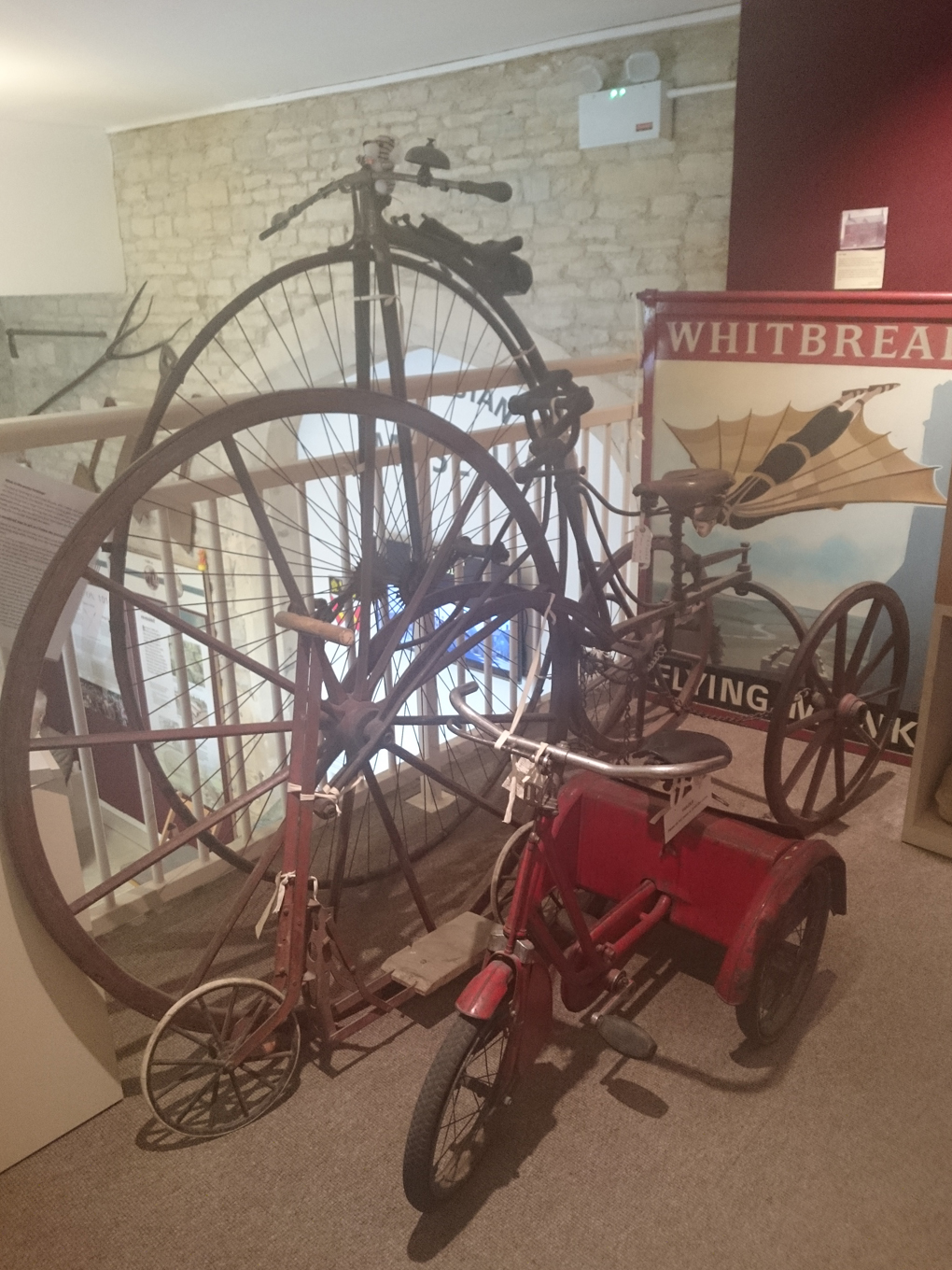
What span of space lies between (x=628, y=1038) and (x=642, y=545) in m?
1.15

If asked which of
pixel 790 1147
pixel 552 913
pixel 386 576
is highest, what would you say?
pixel 386 576

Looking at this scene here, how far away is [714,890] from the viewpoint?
68.5 inches

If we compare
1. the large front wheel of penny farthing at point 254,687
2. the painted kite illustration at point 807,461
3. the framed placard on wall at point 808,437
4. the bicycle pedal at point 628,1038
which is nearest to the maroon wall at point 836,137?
the framed placard on wall at point 808,437

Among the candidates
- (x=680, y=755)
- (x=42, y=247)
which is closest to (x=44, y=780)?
(x=680, y=755)

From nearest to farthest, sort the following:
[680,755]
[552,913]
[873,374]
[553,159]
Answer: [680,755] → [552,913] → [873,374] → [553,159]

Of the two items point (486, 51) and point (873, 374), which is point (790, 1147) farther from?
point (486, 51)

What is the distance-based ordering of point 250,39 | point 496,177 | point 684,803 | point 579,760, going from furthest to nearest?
point 496,177 < point 250,39 < point 684,803 < point 579,760

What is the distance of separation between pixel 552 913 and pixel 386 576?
2.30 feet

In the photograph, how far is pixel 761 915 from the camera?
1.59 meters

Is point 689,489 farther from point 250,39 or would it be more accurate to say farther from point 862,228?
point 250,39

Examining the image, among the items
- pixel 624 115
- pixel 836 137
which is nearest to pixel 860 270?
pixel 836 137

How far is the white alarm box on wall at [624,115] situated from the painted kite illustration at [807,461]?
1291mm

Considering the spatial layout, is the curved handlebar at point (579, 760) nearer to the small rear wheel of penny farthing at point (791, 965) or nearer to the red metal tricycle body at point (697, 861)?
the red metal tricycle body at point (697, 861)

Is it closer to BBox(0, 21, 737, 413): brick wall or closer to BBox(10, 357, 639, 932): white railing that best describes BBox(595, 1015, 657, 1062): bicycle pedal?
BBox(10, 357, 639, 932): white railing
